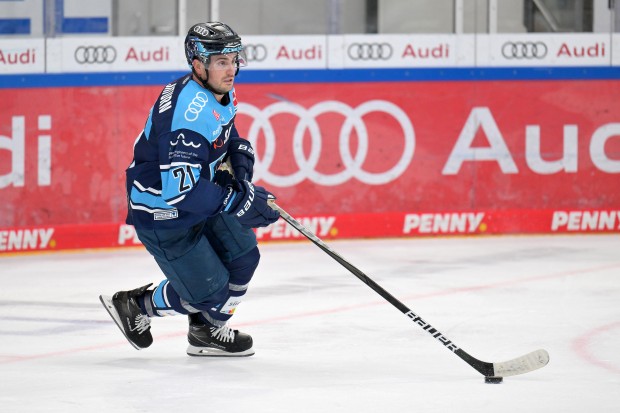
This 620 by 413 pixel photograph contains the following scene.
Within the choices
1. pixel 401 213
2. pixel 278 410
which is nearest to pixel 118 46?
pixel 401 213

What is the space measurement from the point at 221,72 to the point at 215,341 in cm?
106

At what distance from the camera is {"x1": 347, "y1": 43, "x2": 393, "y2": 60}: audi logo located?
8.35m

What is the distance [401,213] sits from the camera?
8352 millimetres

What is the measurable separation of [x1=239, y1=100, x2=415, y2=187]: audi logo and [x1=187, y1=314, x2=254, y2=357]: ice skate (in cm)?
330

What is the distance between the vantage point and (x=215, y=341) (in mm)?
4910

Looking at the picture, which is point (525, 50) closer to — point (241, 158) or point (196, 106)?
point (241, 158)

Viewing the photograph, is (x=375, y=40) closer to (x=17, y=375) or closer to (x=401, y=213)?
(x=401, y=213)

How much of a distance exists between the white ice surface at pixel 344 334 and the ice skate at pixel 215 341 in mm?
72

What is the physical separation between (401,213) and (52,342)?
3.54 meters

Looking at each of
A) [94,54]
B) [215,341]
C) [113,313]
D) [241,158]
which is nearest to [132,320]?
[113,313]

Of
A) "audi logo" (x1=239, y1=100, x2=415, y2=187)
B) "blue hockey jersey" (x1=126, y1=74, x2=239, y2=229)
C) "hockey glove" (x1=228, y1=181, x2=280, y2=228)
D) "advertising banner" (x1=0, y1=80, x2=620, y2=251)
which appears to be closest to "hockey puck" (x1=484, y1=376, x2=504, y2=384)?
"hockey glove" (x1=228, y1=181, x2=280, y2=228)

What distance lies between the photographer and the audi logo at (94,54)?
800 centimetres

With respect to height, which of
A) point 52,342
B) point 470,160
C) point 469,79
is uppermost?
point 469,79

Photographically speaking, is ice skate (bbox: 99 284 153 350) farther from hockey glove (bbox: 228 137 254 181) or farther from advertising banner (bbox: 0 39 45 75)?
advertising banner (bbox: 0 39 45 75)
